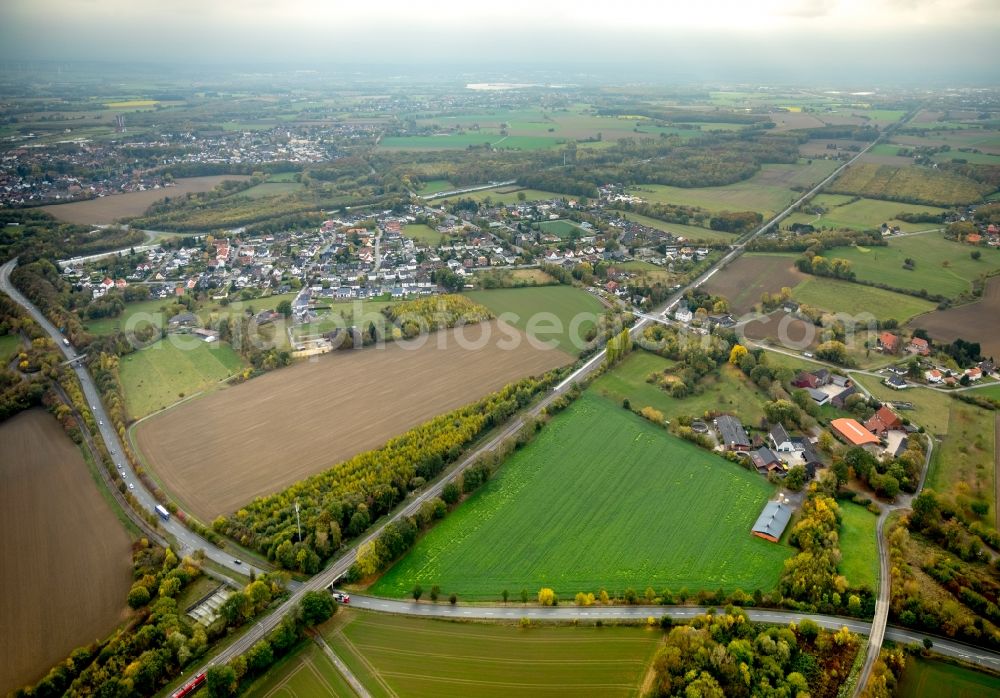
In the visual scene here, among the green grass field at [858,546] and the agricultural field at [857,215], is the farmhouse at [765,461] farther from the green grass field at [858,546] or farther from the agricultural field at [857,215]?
the agricultural field at [857,215]

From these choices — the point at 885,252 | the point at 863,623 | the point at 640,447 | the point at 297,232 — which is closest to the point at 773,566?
the point at 863,623

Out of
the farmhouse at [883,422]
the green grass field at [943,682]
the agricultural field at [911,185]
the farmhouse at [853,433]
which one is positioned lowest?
the green grass field at [943,682]

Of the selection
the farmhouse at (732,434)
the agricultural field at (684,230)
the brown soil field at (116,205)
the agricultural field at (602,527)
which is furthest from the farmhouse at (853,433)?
the brown soil field at (116,205)

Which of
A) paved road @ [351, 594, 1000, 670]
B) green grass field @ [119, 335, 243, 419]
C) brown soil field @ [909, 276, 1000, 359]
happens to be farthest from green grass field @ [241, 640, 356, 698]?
brown soil field @ [909, 276, 1000, 359]

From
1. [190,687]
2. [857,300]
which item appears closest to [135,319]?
[190,687]

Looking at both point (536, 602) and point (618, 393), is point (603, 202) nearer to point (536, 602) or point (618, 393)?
point (618, 393)

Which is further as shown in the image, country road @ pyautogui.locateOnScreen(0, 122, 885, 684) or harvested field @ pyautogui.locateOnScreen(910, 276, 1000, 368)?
harvested field @ pyautogui.locateOnScreen(910, 276, 1000, 368)

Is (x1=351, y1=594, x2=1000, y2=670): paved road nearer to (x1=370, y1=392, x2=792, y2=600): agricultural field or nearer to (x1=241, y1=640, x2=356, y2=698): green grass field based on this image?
(x1=370, y1=392, x2=792, y2=600): agricultural field
